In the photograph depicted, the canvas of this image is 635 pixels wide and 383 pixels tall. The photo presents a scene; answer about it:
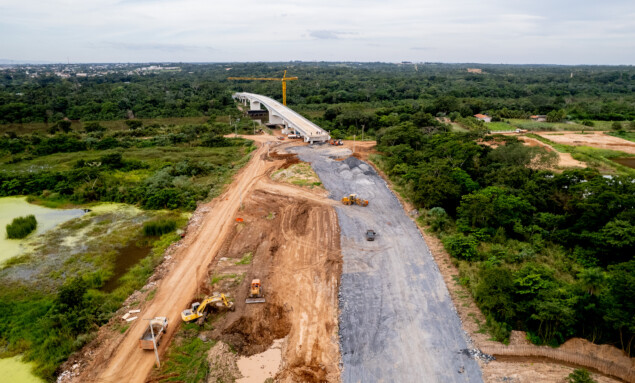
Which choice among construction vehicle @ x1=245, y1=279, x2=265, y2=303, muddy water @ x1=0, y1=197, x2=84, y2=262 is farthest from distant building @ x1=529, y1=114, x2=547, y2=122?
muddy water @ x1=0, y1=197, x2=84, y2=262

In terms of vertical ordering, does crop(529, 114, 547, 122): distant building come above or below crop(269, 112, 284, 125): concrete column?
above

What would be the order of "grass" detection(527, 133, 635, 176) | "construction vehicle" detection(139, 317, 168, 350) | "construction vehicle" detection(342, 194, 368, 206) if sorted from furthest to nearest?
"grass" detection(527, 133, 635, 176)
"construction vehicle" detection(342, 194, 368, 206)
"construction vehicle" detection(139, 317, 168, 350)

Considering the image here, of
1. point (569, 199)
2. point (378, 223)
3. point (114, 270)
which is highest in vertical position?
point (569, 199)

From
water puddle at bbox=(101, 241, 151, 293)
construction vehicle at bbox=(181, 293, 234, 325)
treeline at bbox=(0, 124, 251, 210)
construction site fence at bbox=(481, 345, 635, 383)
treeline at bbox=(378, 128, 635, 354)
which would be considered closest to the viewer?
construction site fence at bbox=(481, 345, 635, 383)

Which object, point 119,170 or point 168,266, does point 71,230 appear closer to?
point 168,266

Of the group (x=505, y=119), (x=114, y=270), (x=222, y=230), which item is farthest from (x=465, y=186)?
(x=505, y=119)

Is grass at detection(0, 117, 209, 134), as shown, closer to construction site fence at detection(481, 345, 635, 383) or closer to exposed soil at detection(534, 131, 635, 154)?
exposed soil at detection(534, 131, 635, 154)

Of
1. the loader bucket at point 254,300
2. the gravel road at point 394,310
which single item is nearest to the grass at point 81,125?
the gravel road at point 394,310
